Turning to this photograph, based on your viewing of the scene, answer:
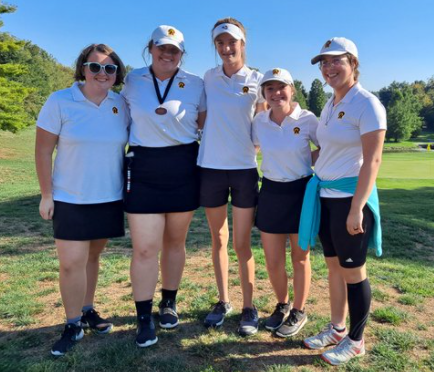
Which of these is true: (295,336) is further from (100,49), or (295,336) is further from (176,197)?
(100,49)

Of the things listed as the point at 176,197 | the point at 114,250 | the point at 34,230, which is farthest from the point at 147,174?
the point at 34,230

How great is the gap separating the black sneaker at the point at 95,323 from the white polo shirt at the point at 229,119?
65.3 inches

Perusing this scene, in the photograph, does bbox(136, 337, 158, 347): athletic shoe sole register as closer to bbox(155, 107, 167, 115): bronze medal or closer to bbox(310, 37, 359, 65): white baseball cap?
bbox(155, 107, 167, 115): bronze medal

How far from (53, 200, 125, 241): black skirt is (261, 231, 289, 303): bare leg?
133 cm

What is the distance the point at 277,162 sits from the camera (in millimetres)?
3342

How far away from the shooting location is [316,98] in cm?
7400

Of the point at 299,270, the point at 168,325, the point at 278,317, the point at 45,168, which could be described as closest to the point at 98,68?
the point at 45,168

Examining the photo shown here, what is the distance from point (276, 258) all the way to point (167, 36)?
2.10 meters

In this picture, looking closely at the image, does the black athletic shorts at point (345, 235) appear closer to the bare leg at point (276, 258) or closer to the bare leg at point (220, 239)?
the bare leg at point (276, 258)

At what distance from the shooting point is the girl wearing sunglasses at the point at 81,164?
3055mm

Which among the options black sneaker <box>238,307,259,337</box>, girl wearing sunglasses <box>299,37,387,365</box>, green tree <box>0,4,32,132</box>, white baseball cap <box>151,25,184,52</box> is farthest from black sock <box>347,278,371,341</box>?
green tree <box>0,4,32,132</box>

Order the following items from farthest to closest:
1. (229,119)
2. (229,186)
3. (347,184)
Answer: (229,186), (229,119), (347,184)

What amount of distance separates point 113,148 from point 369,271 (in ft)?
12.3

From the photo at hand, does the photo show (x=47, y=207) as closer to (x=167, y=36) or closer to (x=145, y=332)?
(x=145, y=332)
